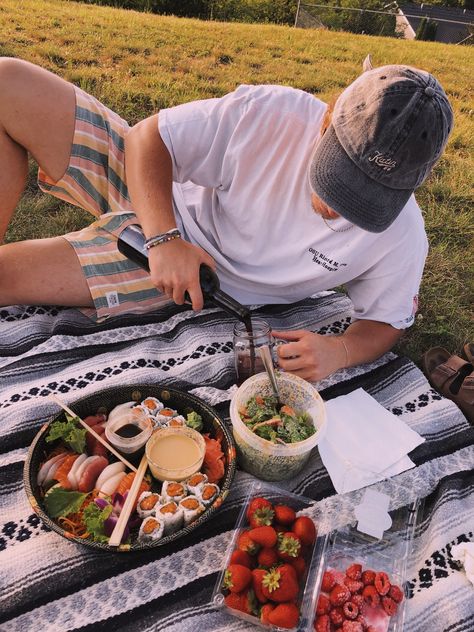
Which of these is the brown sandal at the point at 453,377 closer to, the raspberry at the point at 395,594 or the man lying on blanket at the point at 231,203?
the man lying on blanket at the point at 231,203

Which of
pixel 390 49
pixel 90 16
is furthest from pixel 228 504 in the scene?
pixel 390 49

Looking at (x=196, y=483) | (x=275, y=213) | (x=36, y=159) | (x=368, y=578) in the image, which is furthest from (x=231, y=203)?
(x=368, y=578)

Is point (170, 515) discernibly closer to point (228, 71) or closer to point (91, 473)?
point (91, 473)

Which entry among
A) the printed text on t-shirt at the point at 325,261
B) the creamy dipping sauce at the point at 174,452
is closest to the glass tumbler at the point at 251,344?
the printed text on t-shirt at the point at 325,261

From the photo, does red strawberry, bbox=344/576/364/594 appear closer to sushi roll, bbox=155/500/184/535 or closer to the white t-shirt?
sushi roll, bbox=155/500/184/535

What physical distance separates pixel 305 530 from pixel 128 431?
63cm

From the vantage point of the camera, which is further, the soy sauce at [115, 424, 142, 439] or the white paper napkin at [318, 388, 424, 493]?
the white paper napkin at [318, 388, 424, 493]

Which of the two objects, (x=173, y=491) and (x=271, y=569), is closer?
(x=271, y=569)

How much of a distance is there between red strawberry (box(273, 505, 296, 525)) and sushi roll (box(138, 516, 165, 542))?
34 cm

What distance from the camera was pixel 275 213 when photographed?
2.15 metres

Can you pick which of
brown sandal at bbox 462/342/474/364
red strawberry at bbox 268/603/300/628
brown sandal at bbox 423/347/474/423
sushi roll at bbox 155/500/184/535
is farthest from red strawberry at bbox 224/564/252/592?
brown sandal at bbox 462/342/474/364

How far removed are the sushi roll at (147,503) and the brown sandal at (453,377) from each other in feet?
4.66

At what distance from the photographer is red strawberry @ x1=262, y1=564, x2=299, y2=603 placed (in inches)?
56.7

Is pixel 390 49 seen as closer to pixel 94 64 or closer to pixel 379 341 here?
pixel 94 64
